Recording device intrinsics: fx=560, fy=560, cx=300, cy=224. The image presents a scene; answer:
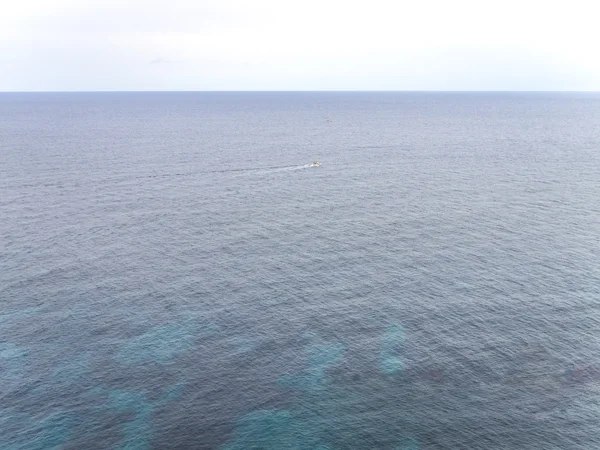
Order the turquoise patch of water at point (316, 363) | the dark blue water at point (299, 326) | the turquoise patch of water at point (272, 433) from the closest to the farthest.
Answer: the turquoise patch of water at point (272, 433) < the dark blue water at point (299, 326) < the turquoise patch of water at point (316, 363)

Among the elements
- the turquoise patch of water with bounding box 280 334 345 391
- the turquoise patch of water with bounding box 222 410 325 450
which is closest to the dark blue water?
the turquoise patch of water with bounding box 222 410 325 450

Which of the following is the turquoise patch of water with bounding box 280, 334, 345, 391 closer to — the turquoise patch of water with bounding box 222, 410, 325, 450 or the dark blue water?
the dark blue water

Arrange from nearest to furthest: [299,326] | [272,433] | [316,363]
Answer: [272,433] → [316,363] → [299,326]

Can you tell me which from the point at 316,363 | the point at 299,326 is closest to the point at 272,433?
the point at 316,363

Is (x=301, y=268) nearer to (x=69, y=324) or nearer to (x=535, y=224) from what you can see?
(x=69, y=324)

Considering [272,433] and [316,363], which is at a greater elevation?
[316,363]

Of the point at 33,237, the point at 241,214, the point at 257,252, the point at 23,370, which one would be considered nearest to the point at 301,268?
the point at 257,252

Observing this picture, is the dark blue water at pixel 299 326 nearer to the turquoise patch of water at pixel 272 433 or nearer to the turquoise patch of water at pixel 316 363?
the turquoise patch of water at pixel 272 433

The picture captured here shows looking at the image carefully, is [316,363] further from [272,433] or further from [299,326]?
[272,433]

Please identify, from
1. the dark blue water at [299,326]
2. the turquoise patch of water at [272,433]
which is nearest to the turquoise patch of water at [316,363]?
the dark blue water at [299,326]

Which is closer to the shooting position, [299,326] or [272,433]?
[272,433]

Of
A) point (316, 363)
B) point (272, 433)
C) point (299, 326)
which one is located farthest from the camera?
point (299, 326)
